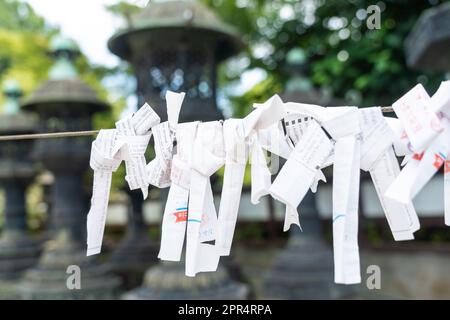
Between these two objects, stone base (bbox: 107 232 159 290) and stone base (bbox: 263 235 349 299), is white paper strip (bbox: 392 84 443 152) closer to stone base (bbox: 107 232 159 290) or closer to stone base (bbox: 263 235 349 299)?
stone base (bbox: 263 235 349 299)

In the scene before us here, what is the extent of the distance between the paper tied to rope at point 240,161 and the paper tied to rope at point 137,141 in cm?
40

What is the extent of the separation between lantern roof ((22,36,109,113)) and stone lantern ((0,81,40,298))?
1.01 metres

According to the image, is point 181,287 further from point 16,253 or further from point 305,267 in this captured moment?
point 16,253

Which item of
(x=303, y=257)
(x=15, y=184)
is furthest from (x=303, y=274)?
(x=15, y=184)

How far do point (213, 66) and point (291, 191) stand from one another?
11.6ft

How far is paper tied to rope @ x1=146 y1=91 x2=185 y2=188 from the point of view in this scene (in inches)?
72.4

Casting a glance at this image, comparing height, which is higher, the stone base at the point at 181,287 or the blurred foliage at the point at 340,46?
the blurred foliage at the point at 340,46

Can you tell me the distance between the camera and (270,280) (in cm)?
518

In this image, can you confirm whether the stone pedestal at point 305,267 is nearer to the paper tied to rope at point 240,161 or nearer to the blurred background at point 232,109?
the blurred background at point 232,109

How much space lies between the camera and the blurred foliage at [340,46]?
Answer: 19.4ft

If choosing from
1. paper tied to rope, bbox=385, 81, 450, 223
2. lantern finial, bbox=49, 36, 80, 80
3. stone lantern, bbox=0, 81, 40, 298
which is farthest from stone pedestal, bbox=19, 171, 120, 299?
paper tied to rope, bbox=385, 81, 450, 223

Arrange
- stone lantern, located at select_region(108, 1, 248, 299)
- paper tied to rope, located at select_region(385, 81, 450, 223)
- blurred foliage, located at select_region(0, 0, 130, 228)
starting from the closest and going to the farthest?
paper tied to rope, located at select_region(385, 81, 450, 223) → stone lantern, located at select_region(108, 1, 248, 299) → blurred foliage, located at select_region(0, 0, 130, 228)

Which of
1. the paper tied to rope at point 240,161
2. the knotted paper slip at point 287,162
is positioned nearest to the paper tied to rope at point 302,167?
the knotted paper slip at point 287,162

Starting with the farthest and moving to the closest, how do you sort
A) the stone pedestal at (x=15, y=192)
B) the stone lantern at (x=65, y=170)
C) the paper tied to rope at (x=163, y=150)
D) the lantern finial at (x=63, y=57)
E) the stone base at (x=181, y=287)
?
the stone pedestal at (x=15, y=192), the lantern finial at (x=63, y=57), the stone lantern at (x=65, y=170), the stone base at (x=181, y=287), the paper tied to rope at (x=163, y=150)
